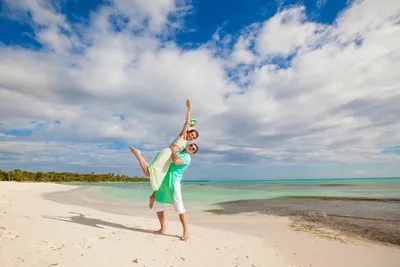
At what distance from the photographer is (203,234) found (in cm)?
599

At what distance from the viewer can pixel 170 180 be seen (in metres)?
5.46

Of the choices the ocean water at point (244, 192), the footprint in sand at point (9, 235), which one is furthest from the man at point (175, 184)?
the ocean water at point (244, 192)

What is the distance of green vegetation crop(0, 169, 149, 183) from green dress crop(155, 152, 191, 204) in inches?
1867

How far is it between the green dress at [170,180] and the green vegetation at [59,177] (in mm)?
47426

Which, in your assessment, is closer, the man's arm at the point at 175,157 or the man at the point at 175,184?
the man's arm at the point at 175,157

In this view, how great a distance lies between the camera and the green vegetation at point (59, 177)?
42875 mm

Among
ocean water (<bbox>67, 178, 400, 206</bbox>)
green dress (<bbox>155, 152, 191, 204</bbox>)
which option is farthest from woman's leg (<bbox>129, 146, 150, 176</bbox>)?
ocean water (<bbox>67, 178, 400, 206</bbox>)

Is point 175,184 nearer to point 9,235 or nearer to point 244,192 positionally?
point 9,235

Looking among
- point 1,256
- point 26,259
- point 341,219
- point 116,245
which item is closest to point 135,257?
point 116,245

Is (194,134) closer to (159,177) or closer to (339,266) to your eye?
(159,177)

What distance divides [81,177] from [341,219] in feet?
225

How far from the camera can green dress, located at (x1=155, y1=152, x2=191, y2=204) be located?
5.45 meters

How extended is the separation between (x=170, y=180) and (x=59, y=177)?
62904 mm

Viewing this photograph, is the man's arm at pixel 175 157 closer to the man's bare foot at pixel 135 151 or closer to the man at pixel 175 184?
the man at pixel 175 184
